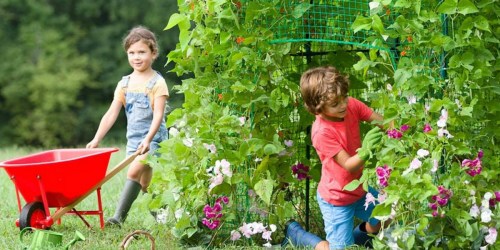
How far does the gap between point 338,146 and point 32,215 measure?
180 centimetres

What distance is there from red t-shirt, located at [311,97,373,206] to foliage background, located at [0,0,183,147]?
12576 mm

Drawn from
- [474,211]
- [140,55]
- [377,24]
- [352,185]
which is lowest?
[474,211]

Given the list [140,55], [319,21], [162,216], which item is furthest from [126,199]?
[319,21]

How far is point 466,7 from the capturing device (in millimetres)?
3697

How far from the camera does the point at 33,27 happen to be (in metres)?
18.6

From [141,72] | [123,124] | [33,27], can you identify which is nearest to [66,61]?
[33,27]

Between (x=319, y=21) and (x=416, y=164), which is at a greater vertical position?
(x=319, y=21)

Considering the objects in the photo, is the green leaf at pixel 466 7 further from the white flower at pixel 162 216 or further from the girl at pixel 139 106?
the girl at pixel 139 106

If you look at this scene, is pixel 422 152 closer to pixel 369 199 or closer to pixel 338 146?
pixel 369 199

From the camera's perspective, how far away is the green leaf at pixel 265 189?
429 cm

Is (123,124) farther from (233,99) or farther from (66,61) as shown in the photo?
(233,99)

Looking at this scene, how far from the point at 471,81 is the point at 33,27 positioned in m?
15.8

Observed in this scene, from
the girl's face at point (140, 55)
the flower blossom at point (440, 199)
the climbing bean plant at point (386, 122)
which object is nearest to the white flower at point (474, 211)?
the climbing bean plant at point (386, 122)

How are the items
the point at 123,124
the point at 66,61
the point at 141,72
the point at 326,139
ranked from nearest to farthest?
the point at 326,139 → the point at 141,72 → the point at 123,124 → the point at 66,61
